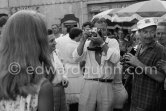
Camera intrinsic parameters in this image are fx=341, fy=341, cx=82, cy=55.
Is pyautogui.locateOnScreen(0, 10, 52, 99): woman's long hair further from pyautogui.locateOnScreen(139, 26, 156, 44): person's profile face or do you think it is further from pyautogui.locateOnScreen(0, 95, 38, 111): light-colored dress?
pyautogui.locateOnScreen(139, 26, 156, 44): person's profile face

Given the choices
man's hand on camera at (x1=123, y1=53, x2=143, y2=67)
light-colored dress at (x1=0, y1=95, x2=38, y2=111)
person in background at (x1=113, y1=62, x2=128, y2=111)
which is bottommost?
person in background at (x1=113, y1=62, x2=128, y2=111)

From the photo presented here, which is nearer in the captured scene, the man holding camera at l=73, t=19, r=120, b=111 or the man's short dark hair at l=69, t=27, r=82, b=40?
the man holding camera at l=73, t=19, r=120, b=111

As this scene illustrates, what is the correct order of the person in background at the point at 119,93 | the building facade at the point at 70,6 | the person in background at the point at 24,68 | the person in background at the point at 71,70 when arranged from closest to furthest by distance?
1. the person in background at the point at 24,68
2. the person in background at the point at 119,93
3. the person in background at the point at 71,70
4. the building facade at the point at 70,6

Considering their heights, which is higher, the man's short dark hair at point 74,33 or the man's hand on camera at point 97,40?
the man's short dark hair at point 74,33

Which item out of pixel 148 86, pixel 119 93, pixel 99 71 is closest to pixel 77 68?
pixel 119 93

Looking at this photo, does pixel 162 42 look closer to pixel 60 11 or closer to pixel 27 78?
pixel 27 78

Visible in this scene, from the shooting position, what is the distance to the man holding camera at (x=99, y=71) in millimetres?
5136

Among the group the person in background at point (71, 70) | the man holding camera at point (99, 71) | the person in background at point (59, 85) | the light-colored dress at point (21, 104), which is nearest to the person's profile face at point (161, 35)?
the man holding camera at point (99, 71)

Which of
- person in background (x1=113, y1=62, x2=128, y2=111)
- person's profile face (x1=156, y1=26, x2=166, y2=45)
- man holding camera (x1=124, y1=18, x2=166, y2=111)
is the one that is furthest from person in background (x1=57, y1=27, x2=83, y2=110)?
man holding camera (x1=124, y1=18, x2=166, y2=111)

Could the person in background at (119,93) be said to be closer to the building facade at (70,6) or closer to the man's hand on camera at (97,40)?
the man's hand on camera at (97,40)

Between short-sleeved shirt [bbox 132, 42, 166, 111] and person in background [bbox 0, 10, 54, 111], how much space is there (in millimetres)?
2077

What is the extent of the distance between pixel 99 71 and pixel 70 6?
14227 millimetres

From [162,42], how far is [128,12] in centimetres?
463

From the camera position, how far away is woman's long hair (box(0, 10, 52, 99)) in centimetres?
220
